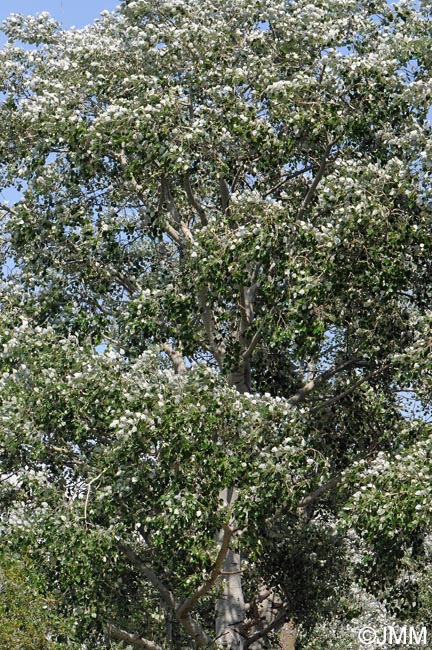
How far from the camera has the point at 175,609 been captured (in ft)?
63.3

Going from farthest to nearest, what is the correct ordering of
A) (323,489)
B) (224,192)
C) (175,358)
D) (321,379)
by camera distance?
(175,358)
(224,192)
(321,379)
(323,489)

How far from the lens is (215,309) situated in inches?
835

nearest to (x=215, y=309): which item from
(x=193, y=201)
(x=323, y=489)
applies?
(x=193, y=201)

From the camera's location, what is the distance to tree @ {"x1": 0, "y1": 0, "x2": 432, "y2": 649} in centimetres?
1658

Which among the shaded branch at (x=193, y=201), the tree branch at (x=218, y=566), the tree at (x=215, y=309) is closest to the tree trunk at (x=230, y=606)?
the tree at (x=215, y=309)

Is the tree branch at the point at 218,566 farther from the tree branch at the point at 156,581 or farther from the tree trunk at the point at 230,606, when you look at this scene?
the tree trunk at the point at 230,606

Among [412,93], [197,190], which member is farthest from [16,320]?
[412,93]

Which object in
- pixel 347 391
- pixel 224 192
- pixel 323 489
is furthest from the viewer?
pixel 224 192

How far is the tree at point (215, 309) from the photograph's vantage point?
1658 centimetres

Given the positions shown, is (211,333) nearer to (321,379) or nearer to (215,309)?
(215,309)

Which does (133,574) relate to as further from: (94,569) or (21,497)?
(94,569)

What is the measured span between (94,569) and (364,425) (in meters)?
7.12

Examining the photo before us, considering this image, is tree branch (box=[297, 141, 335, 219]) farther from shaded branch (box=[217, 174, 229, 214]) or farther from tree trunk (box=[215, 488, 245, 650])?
tree trunk (box=[215, 488, 245, 650])

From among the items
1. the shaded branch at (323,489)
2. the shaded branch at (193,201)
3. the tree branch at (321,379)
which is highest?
the shaded branch at (193,201)
